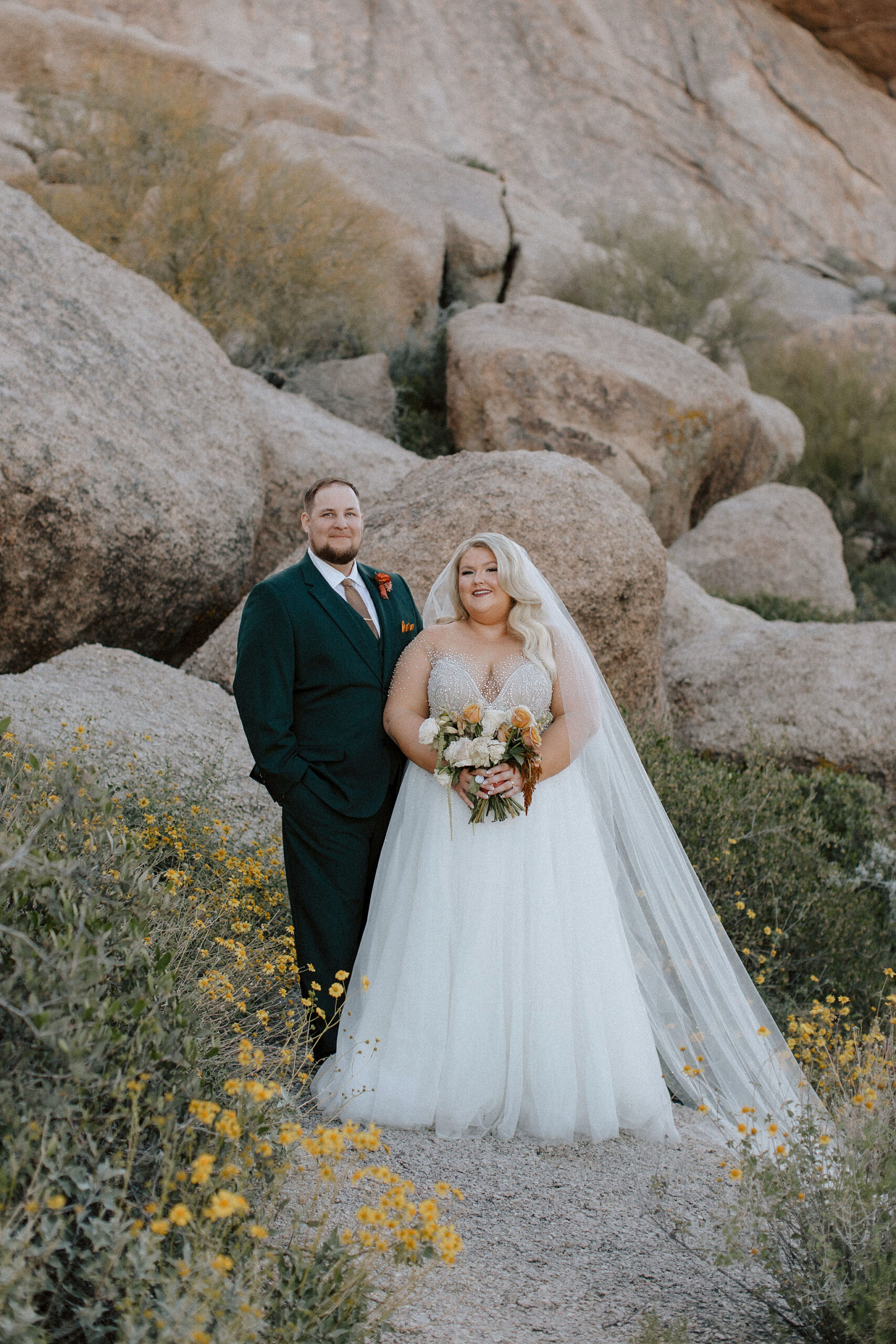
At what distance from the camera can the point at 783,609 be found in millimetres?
11469

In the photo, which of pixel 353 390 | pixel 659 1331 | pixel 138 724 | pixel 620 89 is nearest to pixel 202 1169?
pixel 659 1331

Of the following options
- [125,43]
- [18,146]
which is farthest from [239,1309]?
[125,43]

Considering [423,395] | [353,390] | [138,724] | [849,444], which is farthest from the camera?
[849,444]

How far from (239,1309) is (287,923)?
2.63 meters

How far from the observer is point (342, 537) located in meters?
4.27

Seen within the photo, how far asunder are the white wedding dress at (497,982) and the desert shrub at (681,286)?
44.4 feet

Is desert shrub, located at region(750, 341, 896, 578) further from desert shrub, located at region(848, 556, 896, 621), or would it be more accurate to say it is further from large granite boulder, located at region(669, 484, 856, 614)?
large granite boulder, located at region(669, 484, 856, 614)

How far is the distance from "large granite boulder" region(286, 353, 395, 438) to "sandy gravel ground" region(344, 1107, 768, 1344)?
9.34 metres

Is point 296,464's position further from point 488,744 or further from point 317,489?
point 488,744

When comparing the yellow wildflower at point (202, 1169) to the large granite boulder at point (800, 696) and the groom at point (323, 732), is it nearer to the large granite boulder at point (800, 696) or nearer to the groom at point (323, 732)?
the groom at point (323, 732)

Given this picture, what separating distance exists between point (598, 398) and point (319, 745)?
27.3 feet

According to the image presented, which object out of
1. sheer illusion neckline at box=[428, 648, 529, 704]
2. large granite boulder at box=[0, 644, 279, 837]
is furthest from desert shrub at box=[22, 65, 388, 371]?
sheer illusion neckline at box=[428, 648, 529, 704]

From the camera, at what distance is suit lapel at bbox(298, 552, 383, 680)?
13.8ft

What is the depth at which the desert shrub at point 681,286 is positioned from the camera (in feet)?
54.0
